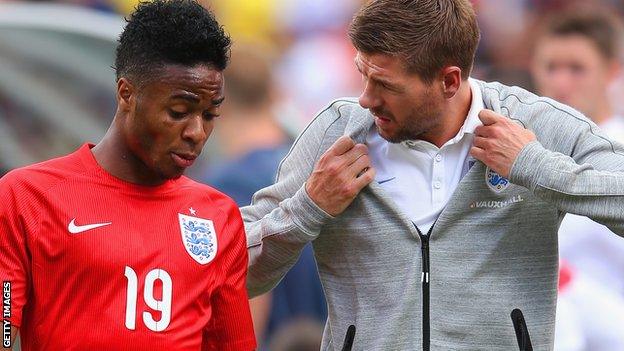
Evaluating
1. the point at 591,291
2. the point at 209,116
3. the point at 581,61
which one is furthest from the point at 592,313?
the point at 209,116

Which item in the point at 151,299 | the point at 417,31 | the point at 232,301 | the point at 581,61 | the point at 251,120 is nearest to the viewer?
the point at 151,299

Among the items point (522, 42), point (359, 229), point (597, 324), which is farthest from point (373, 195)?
point (522, 42)

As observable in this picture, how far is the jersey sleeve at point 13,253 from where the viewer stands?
3.83 metres

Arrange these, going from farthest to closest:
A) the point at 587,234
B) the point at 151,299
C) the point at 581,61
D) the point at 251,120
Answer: the point at 581,61 < the point at 251,120 < the point at 587,234 < the point at 151,299

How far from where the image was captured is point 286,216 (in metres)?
4.52

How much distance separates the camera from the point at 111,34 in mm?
8039

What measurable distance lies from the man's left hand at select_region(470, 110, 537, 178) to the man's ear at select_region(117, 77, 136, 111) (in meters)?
1.05

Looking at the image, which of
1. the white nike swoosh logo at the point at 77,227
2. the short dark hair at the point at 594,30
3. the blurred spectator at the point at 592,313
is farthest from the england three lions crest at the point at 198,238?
the short dark hair at the point at 594,30

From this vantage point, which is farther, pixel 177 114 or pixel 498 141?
pixel 498 141

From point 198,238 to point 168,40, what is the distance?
569mm

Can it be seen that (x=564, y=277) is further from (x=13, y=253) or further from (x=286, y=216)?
(x=13, y=253)

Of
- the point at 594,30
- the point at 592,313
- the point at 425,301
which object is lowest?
the point at 592,313

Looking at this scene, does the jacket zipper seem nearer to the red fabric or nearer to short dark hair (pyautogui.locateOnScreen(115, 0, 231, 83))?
short dark hair (pyautogui.locateOnScreen(115, 0, 231, 83))

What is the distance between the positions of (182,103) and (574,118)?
1.25m
